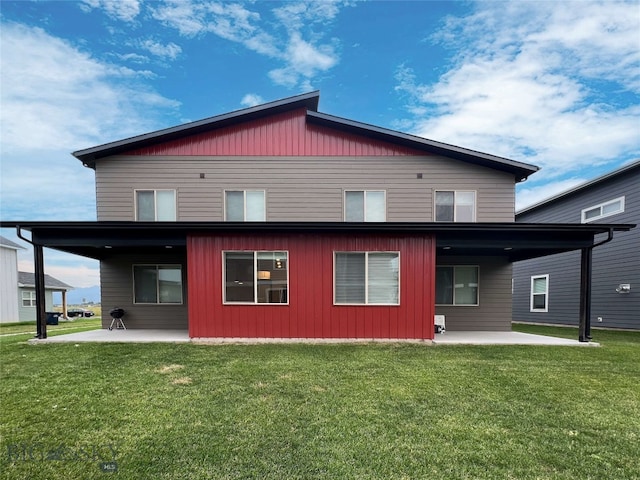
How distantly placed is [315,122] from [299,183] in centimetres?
200

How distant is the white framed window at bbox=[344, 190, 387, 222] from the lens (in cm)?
958

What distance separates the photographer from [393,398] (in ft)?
13.0

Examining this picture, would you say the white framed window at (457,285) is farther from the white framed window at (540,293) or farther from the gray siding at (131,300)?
the gray siding at (131,300)

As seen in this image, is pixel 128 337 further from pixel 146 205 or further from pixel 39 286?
pixel 146 205

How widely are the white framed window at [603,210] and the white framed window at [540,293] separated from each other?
3.07 metres

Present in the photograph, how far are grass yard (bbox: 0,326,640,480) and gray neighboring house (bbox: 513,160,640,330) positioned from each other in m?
6.93

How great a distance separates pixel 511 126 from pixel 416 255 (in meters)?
16.4

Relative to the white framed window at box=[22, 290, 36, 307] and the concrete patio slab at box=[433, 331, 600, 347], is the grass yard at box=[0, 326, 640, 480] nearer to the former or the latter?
the concrete patio slab at box=[433, 331, 600, 347]

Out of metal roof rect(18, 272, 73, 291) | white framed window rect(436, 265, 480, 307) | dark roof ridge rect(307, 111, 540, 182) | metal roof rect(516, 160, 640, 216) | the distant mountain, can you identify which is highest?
dark roof ridge rect(307, 111, 540, 182)

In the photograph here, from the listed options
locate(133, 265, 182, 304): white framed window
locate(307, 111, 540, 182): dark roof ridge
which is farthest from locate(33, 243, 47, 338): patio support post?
locate(307, 111, 540, 182): dark roof ridge

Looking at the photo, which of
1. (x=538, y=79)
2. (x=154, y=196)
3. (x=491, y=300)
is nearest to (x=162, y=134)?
(x=154, y=196)

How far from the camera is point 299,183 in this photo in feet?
31.4

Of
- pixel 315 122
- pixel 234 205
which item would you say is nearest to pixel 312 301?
pixel 234 205

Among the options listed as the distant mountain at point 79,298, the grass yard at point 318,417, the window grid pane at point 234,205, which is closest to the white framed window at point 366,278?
the grass yard at point 318,417
